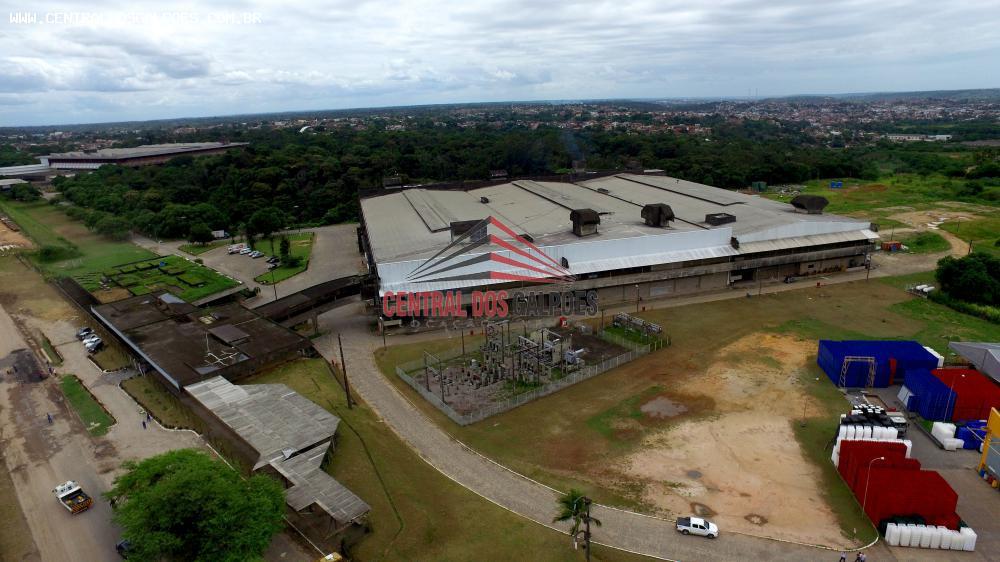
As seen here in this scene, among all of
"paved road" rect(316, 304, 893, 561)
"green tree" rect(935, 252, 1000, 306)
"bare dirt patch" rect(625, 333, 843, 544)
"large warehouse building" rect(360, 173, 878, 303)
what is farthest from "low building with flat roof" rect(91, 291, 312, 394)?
"green tree" rect(935, 252, 1000, 306)

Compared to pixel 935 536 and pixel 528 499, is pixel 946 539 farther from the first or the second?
pixel 528 499

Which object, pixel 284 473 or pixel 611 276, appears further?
pixel 611 276

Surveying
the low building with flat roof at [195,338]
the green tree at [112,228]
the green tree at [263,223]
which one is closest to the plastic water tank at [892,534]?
the low building with flat roof at [195,338]

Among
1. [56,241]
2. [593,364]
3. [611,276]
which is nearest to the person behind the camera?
[593,364]

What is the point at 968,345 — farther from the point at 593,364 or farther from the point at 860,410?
the point at 593,364

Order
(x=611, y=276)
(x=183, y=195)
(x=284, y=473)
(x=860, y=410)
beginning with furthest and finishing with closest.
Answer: (x=183, y=195) < (x=611, y=276) < (x=860, y=410) < (x=284, y=473)

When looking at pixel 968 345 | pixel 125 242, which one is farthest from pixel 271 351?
pixel 125 242

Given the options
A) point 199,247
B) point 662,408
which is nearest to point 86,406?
point 662,408

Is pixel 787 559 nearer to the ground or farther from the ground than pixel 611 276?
nearer to the ground
